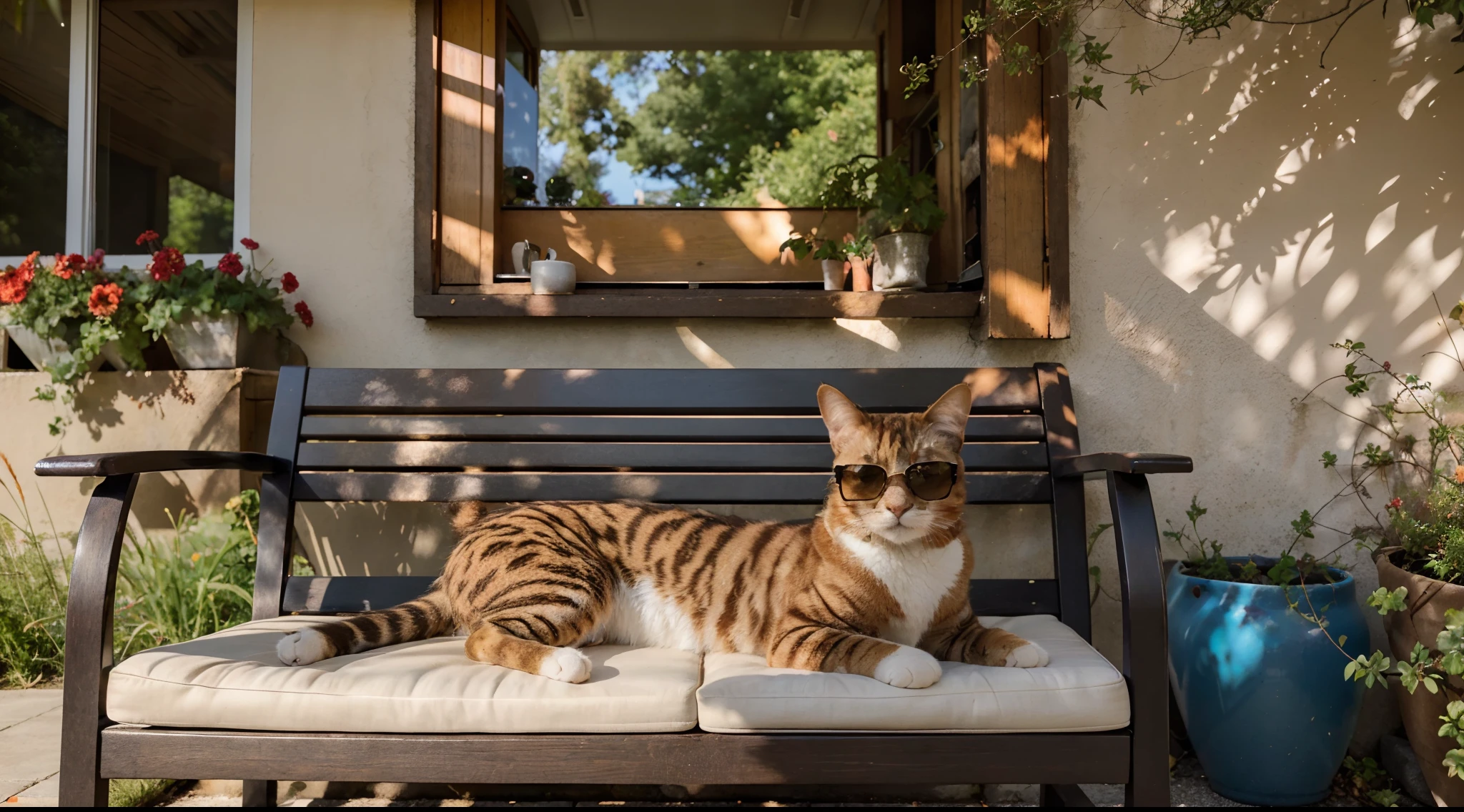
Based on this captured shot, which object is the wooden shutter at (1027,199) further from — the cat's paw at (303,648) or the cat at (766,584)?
the cat's paw at (303,648)

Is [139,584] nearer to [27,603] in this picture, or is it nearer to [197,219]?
[27,603]

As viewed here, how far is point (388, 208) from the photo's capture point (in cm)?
311

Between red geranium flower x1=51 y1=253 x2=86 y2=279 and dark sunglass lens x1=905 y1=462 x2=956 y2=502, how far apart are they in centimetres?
291

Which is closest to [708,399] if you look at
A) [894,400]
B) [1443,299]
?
[894,400]

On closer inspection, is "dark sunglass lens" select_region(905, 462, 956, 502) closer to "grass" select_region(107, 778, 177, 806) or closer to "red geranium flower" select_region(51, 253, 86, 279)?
"grass" select_region(107, 778, 177, 806)

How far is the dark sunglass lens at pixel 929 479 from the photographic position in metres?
2.00

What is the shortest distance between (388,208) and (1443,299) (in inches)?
145

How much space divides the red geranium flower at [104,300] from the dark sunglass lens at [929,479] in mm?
2709

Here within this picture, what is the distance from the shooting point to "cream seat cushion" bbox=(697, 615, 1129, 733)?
5.79 feet

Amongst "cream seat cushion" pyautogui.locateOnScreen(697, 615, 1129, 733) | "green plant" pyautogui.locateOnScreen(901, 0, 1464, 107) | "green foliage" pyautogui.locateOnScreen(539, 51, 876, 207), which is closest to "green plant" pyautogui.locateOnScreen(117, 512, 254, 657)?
"cream seat cushion" pyautogui.locateOnScreen(697, 615, 1129, 733)

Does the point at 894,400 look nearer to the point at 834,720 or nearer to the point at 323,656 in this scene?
the point at 834,720

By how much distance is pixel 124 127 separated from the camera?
3969 millimetres

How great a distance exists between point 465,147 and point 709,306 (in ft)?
3.49

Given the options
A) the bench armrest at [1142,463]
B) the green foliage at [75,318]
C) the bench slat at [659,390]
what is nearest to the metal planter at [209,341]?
the green foliage at [75,318]
